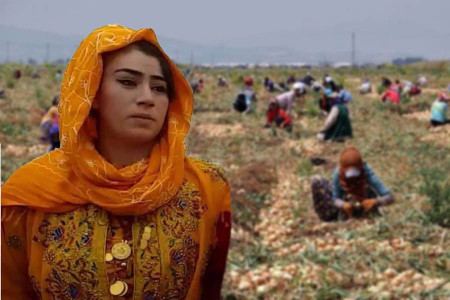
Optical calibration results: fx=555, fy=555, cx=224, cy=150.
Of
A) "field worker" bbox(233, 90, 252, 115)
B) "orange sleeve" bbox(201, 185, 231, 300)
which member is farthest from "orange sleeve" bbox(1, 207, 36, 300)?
"field worker" bbox(233, 90, 252, 115)

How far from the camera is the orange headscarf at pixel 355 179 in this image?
538cm

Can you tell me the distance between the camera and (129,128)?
5.16 ft

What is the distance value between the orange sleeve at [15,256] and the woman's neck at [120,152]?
285mm

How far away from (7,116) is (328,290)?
10923 mm

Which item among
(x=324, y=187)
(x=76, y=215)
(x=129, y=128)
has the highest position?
(x=129, y=128)

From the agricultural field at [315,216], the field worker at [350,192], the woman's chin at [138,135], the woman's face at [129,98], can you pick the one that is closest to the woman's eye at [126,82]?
the woman's face at [129,98]

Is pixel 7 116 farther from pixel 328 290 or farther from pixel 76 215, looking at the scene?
pixel 76 215

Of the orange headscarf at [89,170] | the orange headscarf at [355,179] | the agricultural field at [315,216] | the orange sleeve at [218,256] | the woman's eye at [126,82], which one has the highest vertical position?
the woman's eye at [126,82]

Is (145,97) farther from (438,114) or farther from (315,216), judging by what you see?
(438,114)

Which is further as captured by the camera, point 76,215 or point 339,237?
point 339,237

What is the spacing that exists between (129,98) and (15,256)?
58cm

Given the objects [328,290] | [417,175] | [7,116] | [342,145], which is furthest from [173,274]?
[7,116]

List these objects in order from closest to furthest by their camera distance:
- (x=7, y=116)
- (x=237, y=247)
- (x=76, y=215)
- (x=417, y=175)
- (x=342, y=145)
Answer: (x=76, y=215) < (x=237, y=247) < (x=417, y=175) < (x=342, y=145) < (x=7, y=116)

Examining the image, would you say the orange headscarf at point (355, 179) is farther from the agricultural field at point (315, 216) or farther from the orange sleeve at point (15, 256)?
the orange sleeve at point (15, 256)
